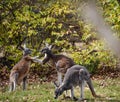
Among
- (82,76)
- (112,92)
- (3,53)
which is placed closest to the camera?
(82,76)

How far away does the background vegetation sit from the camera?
12.6 meters

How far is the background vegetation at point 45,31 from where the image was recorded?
41.4ft

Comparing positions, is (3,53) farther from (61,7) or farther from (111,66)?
(111,66)

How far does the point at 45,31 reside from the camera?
13.3m

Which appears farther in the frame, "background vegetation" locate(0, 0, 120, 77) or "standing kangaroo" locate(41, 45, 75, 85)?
"background vegetation" locate(0, 0, 120, 77)

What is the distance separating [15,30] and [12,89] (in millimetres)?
4325

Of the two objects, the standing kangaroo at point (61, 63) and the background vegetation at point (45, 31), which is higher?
the background vegetation at point (45, 31)

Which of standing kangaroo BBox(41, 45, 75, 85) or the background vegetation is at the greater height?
the background vegetation

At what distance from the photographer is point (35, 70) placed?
531 inches

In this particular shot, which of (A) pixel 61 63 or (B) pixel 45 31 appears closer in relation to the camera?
(A) pixel 61 63

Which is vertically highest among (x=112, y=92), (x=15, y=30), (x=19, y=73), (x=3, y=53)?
(x=15, y=30)

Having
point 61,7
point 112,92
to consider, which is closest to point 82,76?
point 112,92

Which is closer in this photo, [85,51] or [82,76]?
[82,76]

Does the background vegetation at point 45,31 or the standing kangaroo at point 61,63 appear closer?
the standing kangaroo at point 61,63
